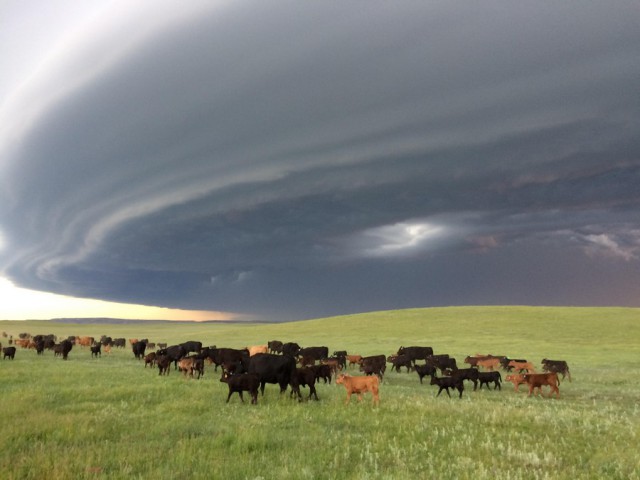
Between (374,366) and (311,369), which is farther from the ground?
(311,369)

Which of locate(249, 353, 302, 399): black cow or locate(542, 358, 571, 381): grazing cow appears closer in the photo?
locate(249, 353, 302, 399): black cow

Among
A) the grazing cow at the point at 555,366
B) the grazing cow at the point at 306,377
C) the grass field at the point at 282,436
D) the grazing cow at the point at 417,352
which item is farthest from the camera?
the grazing cow at the point at 417,352

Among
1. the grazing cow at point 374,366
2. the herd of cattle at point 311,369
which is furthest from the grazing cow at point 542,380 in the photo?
the grazing cow at point 374,366

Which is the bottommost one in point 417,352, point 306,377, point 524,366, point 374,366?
point 524,366

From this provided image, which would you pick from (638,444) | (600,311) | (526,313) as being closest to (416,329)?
(526,313)

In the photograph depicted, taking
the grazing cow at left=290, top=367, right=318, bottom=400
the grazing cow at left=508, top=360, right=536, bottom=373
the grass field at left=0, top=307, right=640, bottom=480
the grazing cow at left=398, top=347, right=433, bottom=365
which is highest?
the grazing cow at left=290, top=367, right=318, bottom=400

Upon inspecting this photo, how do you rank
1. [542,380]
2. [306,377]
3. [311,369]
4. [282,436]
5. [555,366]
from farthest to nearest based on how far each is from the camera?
1. [555,366]
2. [542,380]
3. [311,369]
4. [306,377]
5. [282,436]

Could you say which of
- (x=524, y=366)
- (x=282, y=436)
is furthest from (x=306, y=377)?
(x=524, y=366)

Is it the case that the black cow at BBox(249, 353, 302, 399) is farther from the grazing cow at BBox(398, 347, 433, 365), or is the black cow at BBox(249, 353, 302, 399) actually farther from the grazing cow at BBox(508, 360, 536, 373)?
the grazing cow at BBox(398, 347, 433, 365)

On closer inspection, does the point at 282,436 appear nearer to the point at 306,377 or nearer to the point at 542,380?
the point at 306,377

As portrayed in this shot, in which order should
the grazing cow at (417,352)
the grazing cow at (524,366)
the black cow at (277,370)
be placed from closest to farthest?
the black cow at (277,370)
the grazing cow at (524,366)
the grazing cow at (417,352)

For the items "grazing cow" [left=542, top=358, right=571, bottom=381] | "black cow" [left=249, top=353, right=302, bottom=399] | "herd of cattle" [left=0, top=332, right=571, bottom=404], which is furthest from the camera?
"grazing cow" [left=542, top=358, right=571, bottom=381]

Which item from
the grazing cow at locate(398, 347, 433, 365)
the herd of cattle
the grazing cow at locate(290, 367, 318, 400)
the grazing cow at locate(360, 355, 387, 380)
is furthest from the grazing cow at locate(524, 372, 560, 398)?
the grazing cow at locate(398, 347, 433, 365)

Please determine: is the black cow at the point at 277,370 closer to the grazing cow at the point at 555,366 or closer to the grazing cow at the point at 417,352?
the grazing cow at the point at 555,366
